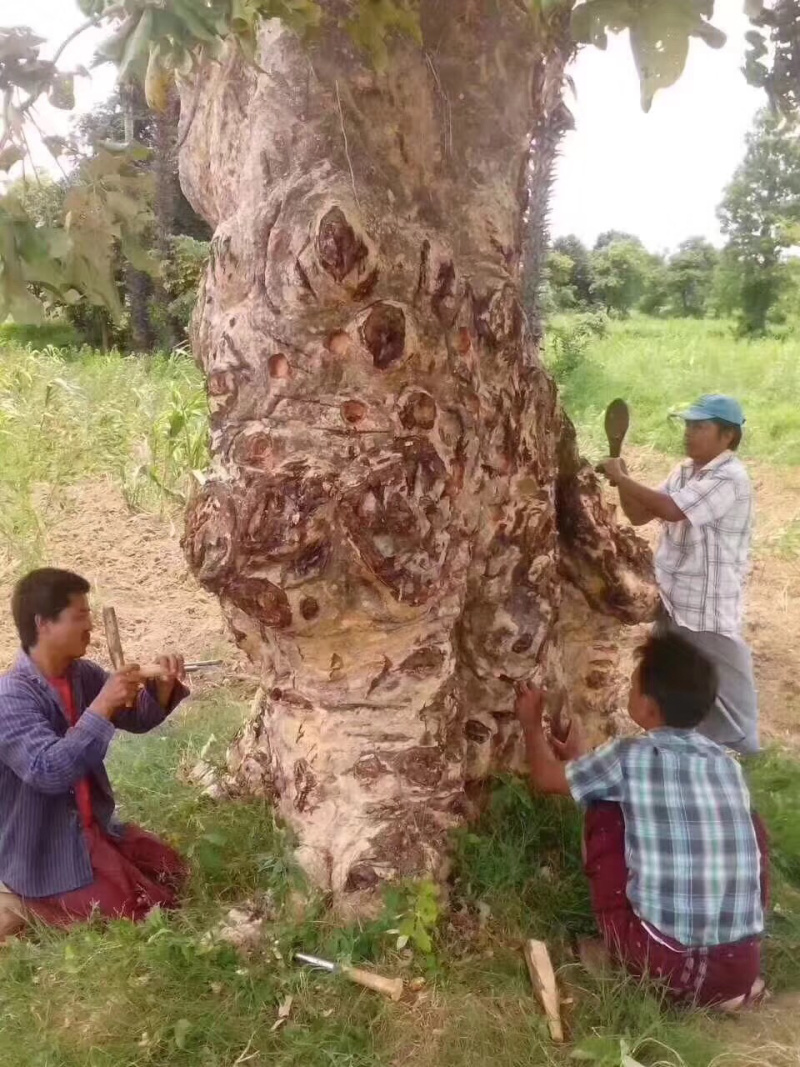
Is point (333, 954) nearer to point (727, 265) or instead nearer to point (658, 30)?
point (658, 30)

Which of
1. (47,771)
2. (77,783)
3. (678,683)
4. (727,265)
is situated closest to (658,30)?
(678,683)

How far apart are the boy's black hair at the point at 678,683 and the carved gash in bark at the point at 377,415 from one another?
0.55 m

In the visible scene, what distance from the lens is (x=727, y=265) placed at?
17.2 meters

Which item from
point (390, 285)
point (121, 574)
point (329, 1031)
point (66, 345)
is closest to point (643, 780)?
point (329, 1031)

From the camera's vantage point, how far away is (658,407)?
996 cm

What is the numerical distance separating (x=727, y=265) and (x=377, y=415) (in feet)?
54.7

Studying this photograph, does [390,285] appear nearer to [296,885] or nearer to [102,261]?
[102,261]

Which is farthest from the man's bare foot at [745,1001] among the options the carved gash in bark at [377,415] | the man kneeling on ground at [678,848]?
the carved gash in bark at [377,415]

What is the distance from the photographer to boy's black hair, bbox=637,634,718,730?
90.9 inches

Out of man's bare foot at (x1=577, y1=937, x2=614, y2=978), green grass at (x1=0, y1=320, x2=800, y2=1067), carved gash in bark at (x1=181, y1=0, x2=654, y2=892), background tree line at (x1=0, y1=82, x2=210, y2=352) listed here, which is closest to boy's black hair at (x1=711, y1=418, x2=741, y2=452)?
carved gash in bark at (x1=181, y1=0, x2=654, y2=892)

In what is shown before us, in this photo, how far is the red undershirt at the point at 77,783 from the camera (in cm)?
262

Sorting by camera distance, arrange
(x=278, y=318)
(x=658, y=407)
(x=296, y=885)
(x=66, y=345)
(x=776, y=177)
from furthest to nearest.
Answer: (x=776, y=177), (x=66, y=345), (x=658, y=407), (x=296, y=885), (x=278, y=318)

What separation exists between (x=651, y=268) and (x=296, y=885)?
19.4 m

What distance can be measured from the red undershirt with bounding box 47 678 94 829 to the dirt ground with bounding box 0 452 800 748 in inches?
76.6
